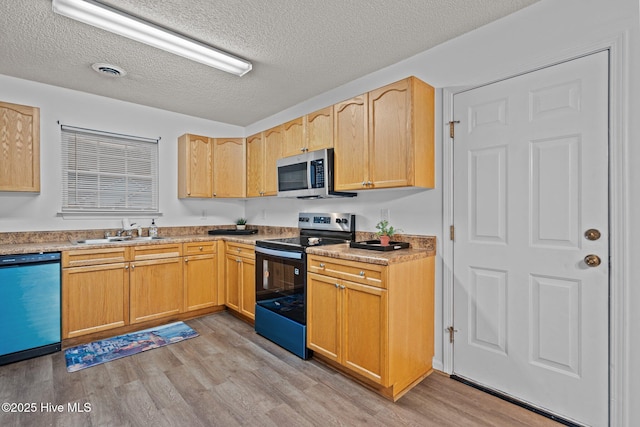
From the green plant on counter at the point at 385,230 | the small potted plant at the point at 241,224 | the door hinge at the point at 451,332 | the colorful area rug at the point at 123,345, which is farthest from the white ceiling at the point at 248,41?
the colorful area rug at the point at 123,345

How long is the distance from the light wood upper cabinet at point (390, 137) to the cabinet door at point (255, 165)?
1.47 meters

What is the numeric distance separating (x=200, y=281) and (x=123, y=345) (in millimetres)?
966

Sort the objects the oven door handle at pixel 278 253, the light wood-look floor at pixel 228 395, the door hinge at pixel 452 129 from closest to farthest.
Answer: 1. the light wood-look floor at pixel 228 395
2. the door hinge at pixel 452 129
3. the oven door handle at pixel 278 253

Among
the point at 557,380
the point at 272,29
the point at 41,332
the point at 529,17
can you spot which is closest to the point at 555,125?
the point at 529,17

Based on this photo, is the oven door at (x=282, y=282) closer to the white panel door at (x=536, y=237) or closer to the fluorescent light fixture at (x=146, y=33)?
the white panel door at (x=536, y=237)

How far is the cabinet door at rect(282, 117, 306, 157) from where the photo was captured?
3234mm

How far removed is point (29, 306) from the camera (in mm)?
2641

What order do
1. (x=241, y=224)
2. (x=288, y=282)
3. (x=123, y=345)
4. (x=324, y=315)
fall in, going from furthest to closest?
(x=241, y=224) → (x=123, y=345) → (x=288, y=282) → (x=324, y=315)

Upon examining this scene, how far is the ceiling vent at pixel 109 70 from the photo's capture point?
2.74 meters

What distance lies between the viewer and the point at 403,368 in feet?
7.04

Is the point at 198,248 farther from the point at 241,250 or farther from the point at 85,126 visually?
the point at 85,126

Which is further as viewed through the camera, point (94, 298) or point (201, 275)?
point (201, 275)

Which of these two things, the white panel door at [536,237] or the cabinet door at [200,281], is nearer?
the white panel door at [536,237]

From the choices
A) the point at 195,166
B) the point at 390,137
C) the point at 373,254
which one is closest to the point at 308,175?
the point at 390,137
